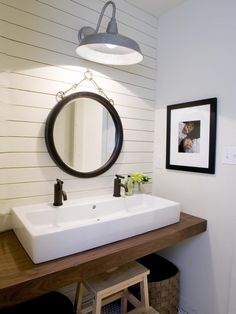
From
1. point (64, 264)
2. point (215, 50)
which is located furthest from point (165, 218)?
point (215, 50)

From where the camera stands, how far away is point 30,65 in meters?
1.42

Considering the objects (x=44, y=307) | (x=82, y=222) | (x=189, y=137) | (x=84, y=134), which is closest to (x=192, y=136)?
(x=189, y=137)

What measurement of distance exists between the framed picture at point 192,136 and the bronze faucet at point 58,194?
37.5 inches

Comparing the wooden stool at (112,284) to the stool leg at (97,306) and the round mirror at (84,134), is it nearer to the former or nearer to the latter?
the stool leg at (97,306)

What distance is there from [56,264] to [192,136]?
4.30ft

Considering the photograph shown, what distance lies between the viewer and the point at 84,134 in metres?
1.69

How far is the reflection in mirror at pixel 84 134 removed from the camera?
5.17 feet

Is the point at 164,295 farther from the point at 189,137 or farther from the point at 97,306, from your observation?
the point at 189,137

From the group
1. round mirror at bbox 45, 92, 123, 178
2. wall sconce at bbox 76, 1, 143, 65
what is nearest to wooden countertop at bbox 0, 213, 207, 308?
round mirror at bbox 45, 92, 123, 178

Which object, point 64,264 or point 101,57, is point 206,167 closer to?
point 101,57

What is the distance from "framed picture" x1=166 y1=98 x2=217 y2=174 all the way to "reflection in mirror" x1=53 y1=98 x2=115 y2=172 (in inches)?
20.3

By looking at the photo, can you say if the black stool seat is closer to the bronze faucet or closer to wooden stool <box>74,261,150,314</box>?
wooden stool <box>74,261,150,314</box>

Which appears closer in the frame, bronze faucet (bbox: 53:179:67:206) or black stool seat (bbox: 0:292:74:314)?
black stool seat (bbox: 0:292:74:314)

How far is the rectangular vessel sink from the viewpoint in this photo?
1047mm
